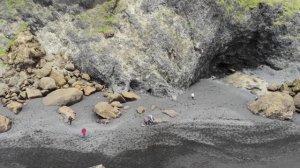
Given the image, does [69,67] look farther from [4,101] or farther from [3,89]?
[4,101]

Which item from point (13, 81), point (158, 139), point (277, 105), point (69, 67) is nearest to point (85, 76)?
point (69, 67)

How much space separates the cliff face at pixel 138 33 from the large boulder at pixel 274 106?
11.1m

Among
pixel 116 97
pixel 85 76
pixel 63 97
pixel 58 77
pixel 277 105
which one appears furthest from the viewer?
pixel 85 76

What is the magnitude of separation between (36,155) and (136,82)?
19559mm

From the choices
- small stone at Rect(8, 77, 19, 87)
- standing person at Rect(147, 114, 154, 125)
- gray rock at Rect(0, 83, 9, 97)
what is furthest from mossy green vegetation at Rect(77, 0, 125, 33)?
standing person at Rect(147, 114, 154, 125)

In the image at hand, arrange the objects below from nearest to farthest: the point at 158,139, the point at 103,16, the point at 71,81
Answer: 1. the point at 158,139
2. the point at 71,81
3. the point at 103,16

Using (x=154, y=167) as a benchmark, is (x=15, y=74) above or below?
above

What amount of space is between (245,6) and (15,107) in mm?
39817

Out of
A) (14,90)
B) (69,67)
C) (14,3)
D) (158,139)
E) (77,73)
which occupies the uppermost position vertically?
(14,3)

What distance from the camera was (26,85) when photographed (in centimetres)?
5147

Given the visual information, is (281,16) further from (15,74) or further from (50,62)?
(15,74)

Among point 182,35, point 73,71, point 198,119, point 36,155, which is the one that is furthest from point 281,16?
point 36,155

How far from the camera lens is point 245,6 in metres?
61.5

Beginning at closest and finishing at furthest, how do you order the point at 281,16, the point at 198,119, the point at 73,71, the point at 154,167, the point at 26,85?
the point at 154,167, the point at 198,119, the point at 26,85, the point at 73,71, the point at 281,16
